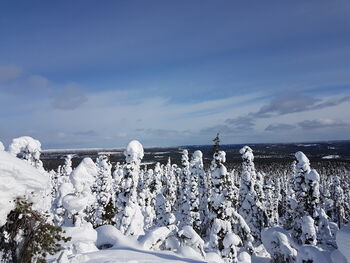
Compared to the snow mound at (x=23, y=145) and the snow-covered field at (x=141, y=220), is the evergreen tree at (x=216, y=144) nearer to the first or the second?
the snow-covered field at (x=141, y=220)

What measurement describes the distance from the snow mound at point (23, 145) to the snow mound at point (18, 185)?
14.5 metres

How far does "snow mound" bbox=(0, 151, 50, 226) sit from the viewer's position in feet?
28.8

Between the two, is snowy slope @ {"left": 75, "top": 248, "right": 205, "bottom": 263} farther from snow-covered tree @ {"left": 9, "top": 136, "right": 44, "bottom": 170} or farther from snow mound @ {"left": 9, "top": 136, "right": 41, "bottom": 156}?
snow mound @ {"left": 9, "top": 136, "right": 41, "bottom": 156}

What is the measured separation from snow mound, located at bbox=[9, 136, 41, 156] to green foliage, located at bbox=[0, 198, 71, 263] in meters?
14.9

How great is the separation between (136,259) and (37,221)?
423 cm

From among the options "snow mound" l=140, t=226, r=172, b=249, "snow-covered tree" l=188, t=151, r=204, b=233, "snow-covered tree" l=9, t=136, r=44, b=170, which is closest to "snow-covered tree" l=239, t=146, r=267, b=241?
"snow-covered tree" l=188, t=151, r=204, b=233

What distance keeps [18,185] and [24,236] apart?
59.2 inches

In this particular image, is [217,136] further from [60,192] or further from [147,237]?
[60,192]

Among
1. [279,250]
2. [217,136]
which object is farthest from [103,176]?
[279,250]

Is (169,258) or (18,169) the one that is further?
(169,258)

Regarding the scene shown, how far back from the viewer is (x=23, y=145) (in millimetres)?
22844

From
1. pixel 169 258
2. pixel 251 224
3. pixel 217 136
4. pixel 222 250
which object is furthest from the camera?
pixel 251 224

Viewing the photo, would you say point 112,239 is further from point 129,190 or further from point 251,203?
point 251,203

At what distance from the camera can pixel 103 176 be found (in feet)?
124
